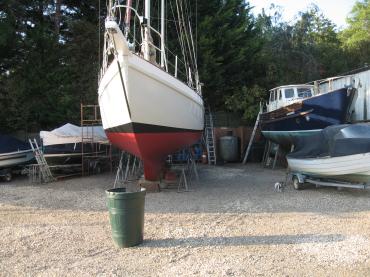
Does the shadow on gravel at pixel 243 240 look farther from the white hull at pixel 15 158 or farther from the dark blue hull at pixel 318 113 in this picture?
the white hull at pixel 15 158

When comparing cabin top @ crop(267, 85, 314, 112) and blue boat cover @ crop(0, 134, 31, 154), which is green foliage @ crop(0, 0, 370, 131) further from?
blue boat cover @ crop(0, 134, 31, 154)

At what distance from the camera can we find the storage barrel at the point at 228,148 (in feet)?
60.4

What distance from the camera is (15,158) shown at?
15.1 m

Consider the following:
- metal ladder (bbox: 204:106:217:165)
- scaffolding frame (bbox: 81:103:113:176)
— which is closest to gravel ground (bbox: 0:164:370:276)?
scaffolding frame (bbox: 81:103:113:176)

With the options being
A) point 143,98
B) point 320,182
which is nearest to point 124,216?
point 143,98

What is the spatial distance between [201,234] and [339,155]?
4.41 meters

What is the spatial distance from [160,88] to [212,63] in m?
11.4

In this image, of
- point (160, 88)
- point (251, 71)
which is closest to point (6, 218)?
point (160, 88)

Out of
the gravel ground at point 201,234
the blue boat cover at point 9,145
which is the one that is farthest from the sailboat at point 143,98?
the blue boat cover at point 9,145

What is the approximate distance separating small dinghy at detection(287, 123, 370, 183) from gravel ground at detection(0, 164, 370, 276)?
1.70 feet

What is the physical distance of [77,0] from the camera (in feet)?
75.2

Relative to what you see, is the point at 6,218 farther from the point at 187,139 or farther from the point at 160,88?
the point at 187,139

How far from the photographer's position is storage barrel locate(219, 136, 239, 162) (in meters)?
18.4

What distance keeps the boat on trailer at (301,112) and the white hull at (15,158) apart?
30.4 feet
